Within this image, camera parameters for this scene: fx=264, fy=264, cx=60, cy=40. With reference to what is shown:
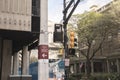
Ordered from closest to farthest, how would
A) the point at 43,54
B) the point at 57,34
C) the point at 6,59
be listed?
1. the point at 43,54
2. the point at 57,34
3. the point at 6,59

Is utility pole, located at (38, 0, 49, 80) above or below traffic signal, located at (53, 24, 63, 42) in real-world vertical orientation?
below

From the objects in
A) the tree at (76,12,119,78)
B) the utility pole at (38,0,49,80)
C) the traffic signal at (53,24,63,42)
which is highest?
the tree at (76,12,119,78)

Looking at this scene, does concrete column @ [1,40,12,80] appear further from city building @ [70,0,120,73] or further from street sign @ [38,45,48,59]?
city building @ [70,0,120,73]

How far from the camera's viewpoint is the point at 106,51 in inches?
1642

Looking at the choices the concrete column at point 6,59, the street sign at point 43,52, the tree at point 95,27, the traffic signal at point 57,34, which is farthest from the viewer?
the tree at point 95,27

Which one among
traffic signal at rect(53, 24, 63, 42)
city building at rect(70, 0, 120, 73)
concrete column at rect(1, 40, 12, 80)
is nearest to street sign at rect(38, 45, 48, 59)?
traffic signal at rect(53, 24, 63, 42)

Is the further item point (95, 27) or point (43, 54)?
point (95, 27)

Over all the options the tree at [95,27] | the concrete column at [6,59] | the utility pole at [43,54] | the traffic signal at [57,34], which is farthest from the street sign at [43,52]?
the tree at [95,27]

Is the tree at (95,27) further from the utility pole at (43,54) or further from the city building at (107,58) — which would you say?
the utility pole at (43,54)

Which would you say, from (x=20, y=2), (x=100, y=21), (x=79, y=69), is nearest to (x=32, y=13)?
(x=20, y=2)

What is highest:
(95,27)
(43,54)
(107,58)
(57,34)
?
(95,27)

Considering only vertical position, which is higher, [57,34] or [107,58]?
[57,34]

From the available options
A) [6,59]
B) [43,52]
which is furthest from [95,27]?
A: [43,52]

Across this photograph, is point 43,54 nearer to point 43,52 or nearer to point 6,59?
point 43,52
